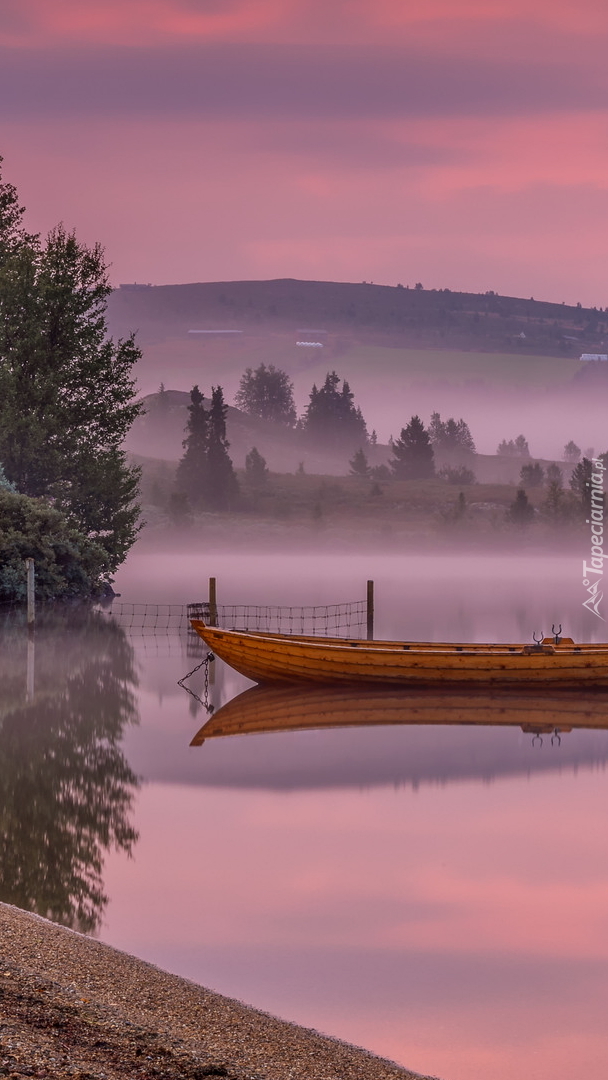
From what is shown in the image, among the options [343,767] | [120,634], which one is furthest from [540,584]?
[343,767]

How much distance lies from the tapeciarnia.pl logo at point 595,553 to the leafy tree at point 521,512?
29.2 ft

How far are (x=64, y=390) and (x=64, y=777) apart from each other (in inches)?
1779

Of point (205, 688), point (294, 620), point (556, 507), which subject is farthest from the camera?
point (556, 507)

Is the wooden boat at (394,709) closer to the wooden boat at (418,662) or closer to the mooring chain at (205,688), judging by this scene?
the wooden boat at (418,662)

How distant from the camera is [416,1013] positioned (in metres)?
12.9

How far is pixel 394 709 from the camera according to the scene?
32750 millimetres

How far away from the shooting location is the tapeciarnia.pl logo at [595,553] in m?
81.5

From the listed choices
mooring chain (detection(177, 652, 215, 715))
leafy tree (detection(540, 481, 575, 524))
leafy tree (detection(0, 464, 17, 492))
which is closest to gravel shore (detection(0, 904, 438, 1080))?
mooring chain (detection(177, 652, 215, 715))

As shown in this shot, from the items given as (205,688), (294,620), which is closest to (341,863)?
(205,688)

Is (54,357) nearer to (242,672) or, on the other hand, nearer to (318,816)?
(242,672)

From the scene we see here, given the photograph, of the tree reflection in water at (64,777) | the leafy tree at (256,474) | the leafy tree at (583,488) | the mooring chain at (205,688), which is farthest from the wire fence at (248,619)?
the leafy tree at (256,474)

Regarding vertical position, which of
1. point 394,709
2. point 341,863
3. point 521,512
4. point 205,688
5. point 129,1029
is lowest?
point 341,863

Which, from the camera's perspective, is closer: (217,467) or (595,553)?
(595,553)

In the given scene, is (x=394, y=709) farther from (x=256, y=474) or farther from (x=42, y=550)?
(x=256, y=474)
